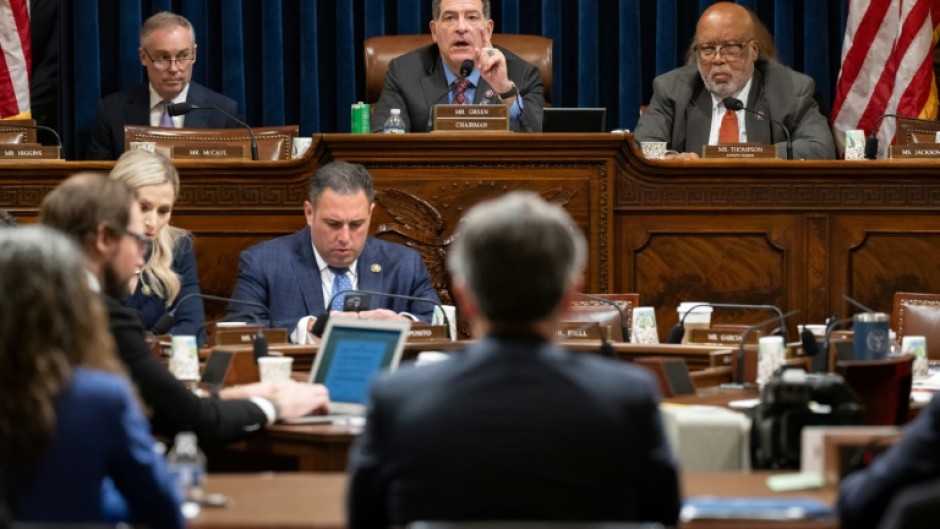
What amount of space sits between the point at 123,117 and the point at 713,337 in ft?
13.3

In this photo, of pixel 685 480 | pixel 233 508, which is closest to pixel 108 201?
pixel 233 508

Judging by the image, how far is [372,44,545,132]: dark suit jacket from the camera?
24.3 feet

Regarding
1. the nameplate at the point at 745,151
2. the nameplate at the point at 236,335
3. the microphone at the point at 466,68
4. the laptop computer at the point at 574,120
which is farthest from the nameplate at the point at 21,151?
the nameplate at the point at 745,151

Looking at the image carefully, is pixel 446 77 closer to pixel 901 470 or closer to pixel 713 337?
pixel 713 337

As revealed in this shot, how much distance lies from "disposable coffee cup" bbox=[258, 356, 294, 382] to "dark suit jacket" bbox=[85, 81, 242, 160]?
3.91 metres

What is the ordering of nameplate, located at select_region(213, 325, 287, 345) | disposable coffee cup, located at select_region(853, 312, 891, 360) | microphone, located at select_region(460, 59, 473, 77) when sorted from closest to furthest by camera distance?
disposable coffee cup, located at select_region(853, 312, 891, 360), nameplate, located at select_region(213, 325, 287, 345), microphone, located at select_region(460, 59, 473, 77)

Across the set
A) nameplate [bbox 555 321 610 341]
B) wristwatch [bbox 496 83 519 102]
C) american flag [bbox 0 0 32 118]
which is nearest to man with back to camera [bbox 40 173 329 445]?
nameplate [bbox 555 321 610 341]

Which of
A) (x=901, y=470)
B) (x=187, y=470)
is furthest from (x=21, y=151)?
(x=901, y=470)

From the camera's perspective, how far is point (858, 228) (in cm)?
661

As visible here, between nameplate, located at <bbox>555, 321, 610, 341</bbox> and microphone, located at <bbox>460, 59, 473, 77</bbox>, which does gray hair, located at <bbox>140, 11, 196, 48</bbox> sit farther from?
nameplate, located at <bbox>555, 321, 610, 341</bbox>

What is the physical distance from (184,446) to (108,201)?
64 cm

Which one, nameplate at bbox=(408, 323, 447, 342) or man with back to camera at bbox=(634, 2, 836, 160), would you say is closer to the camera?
nameplate at bbox=(408, 323, 447, 342)

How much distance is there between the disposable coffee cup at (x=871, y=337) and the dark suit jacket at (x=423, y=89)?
9.63 feet

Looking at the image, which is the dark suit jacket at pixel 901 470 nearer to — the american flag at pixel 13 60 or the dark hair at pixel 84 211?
the dark hair at pixel 84 211
